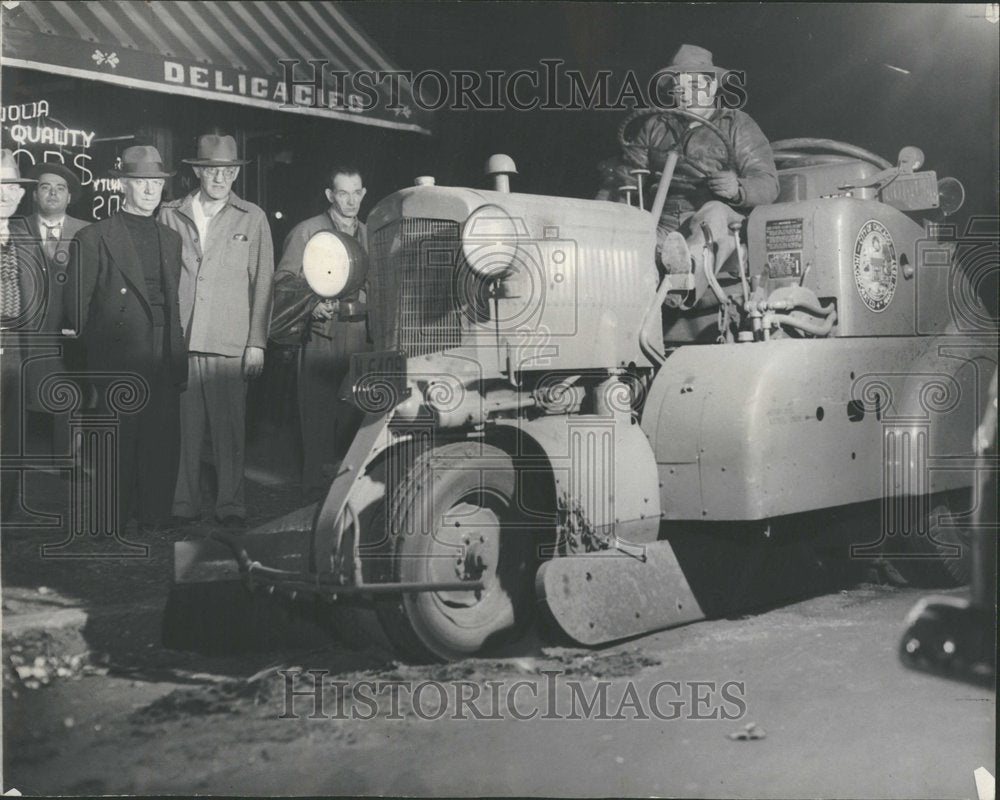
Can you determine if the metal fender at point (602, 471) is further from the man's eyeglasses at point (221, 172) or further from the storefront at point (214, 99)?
the man's eyeglasses at point (221, 172)

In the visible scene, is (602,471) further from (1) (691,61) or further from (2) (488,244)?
(1) (691,61)

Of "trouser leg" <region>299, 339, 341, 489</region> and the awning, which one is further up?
the awning

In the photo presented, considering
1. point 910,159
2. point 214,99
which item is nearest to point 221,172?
point 214,99

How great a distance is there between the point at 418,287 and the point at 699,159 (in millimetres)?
1796

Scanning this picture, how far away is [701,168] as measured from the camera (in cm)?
639

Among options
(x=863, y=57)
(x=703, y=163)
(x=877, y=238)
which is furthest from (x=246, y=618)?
(x=863, y=57)

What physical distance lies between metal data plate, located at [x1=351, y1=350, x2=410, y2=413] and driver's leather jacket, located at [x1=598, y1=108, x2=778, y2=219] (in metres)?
1.73

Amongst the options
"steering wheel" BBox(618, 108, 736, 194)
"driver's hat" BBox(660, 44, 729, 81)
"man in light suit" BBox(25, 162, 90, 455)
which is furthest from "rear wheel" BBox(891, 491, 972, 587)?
"man in light suit" BBox(25, 162, 90, 455)

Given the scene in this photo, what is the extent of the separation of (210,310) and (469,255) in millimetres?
1398

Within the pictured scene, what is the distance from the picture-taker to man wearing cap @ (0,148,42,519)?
18.3 feet

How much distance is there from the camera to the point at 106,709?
201 inches

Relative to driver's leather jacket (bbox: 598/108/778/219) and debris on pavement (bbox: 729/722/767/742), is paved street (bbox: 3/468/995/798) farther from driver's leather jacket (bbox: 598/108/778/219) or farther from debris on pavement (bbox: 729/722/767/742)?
driver's leather jacket (bbox: 598/108/778/219)

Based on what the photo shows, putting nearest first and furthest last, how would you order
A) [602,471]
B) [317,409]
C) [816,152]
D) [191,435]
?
[602,471], [191,435], [317,409], [816,152]

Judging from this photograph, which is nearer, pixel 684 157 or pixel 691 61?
pixel 691 61
